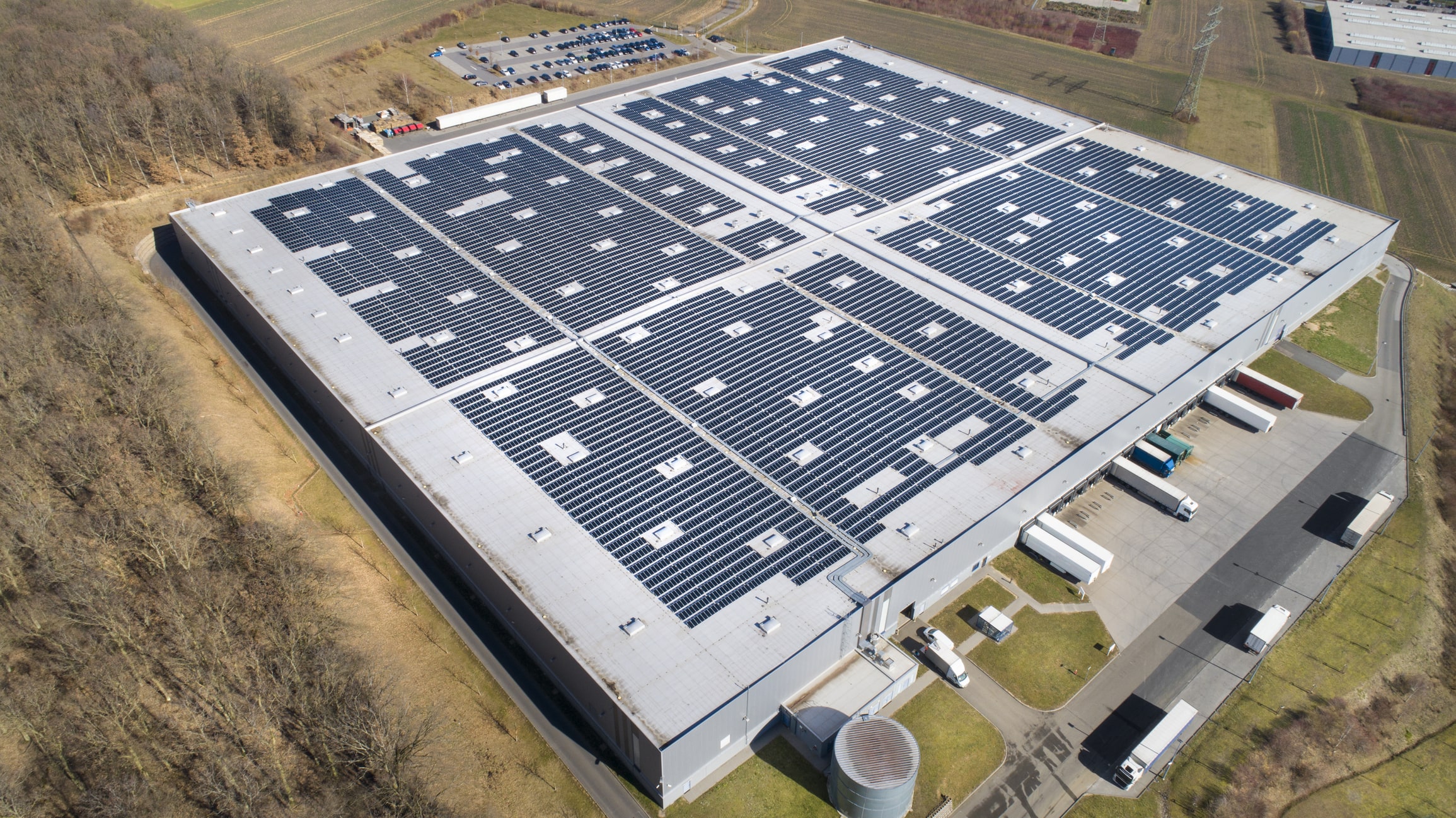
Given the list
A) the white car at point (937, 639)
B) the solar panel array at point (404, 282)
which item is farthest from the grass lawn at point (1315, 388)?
the solar panel array at point (404, 282)

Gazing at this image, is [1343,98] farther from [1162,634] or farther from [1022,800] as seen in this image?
[1022,800]

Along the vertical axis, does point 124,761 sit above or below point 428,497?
below

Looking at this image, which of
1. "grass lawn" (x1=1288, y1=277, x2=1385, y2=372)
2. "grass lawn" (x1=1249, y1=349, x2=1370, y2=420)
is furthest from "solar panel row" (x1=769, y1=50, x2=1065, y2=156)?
"grass lawn" (x1=1249, y1=349, x2=1370, y2=420)

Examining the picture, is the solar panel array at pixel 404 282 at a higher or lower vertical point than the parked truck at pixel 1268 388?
higher

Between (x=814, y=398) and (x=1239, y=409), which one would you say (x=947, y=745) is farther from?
(x=1239, y=409)

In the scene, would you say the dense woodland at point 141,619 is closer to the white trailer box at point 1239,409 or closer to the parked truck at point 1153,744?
the parked truck at point 1153,744

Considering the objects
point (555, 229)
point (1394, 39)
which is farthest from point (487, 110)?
point (1394, 39)

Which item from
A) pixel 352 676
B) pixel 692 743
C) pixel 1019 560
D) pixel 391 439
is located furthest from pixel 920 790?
pixel 391 439
